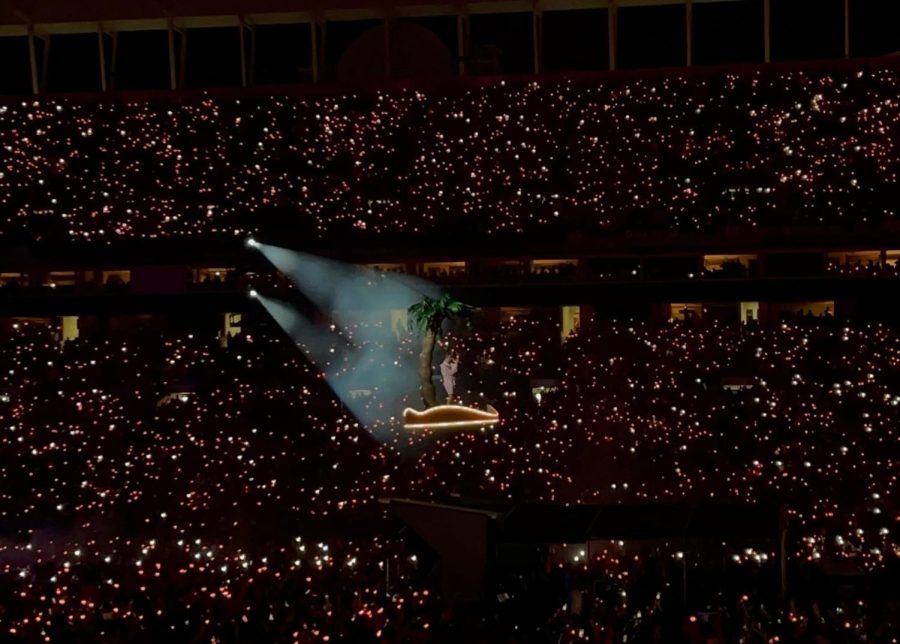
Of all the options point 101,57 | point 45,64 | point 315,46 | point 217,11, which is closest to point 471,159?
point 315,46

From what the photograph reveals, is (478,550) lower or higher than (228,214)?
lower

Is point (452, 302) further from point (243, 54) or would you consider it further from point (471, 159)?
point (243, 54)

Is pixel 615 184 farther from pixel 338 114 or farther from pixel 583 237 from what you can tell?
pixel 338 114

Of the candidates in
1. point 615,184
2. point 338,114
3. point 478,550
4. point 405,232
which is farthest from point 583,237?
point 478,550

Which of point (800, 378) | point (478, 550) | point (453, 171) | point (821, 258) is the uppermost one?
point (453, 171)

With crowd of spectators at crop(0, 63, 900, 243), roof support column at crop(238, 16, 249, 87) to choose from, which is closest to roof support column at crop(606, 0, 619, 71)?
crowd of spectators at crop(0, 63, 900, 243)

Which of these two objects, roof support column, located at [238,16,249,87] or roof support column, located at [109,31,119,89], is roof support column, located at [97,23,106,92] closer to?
roof support column, located at [109,31,119,89]
